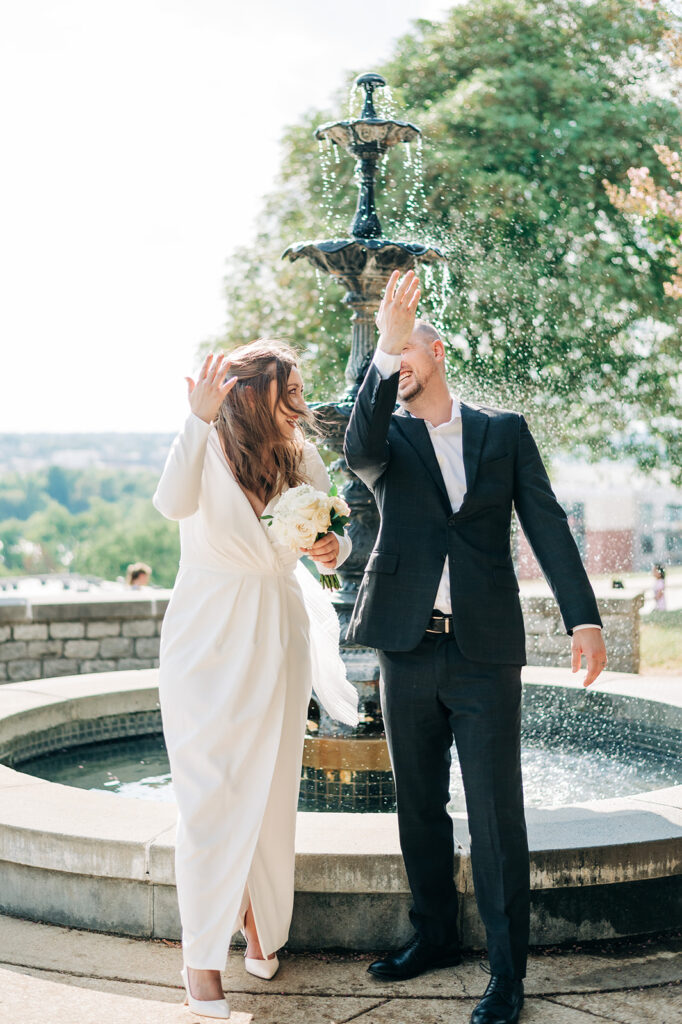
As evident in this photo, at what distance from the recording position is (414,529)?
3484mm

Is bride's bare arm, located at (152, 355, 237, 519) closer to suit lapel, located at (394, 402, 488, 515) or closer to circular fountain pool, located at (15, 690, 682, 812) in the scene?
suit lapel, located at (394, 402, 488, 515)

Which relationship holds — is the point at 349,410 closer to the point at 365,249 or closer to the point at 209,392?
the point at 365,249

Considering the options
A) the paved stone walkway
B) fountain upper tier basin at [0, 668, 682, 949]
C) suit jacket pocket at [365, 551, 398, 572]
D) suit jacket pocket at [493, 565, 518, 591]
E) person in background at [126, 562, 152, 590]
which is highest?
suit jacket pocket at [365, 551, 398, 572]

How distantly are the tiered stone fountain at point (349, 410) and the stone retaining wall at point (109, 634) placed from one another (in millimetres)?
4588

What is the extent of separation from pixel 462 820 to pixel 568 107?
14.7 metres

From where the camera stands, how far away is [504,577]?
3.46m

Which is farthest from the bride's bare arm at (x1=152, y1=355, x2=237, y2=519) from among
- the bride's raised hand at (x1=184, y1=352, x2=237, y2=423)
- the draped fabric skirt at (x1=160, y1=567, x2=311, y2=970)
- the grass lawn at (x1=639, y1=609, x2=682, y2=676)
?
the grass lawn at (x1=639, y1=609, x2=682, y2=676)

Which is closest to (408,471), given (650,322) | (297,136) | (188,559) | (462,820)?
(188,559)

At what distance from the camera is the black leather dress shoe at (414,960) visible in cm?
352

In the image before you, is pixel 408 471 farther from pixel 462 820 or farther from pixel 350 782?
pixel 350 782

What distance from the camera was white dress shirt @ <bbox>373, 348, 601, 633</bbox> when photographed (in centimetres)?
345

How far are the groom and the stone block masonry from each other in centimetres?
687

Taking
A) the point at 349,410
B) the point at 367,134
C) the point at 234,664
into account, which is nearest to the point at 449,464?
the point at 234,664

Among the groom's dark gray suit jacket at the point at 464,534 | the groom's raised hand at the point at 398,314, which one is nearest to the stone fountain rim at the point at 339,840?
the groom's dark gray suit jacket at the point at 464,534
